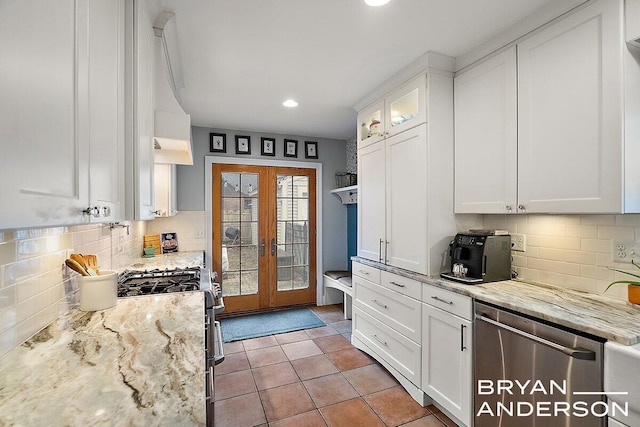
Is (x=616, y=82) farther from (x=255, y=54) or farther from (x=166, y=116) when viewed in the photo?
(x=166, y=116)

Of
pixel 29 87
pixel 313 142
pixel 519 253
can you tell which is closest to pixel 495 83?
pixel 519 253

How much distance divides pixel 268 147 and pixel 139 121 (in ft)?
9.89

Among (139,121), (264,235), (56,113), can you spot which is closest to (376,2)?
(139,121)

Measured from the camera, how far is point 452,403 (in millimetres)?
1958

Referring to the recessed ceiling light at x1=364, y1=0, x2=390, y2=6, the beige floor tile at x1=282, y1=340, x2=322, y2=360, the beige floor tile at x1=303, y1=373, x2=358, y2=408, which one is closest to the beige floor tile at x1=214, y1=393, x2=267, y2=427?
the beige floor tile at x1=303, y1=373, x2=358, y2=408

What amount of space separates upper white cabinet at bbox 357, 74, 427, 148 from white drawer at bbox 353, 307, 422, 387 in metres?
1.64

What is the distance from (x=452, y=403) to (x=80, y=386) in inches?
79.0

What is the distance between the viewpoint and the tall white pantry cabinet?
7.28ft

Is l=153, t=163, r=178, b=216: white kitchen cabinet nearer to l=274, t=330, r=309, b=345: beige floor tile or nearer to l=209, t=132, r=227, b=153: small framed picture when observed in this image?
l=209, t=132, r=227, b=153: small framed picture

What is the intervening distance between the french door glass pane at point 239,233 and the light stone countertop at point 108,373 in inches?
110

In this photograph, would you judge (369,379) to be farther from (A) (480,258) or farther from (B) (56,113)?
(B) (56,113)

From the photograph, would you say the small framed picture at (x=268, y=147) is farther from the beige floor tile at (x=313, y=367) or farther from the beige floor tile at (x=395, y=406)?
the beige floor tile at (x=395, y=406)

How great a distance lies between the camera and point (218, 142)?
405cm

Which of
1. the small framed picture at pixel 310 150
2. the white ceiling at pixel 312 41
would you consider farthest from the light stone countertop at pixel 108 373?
the small framed picture at pixel 310 150
